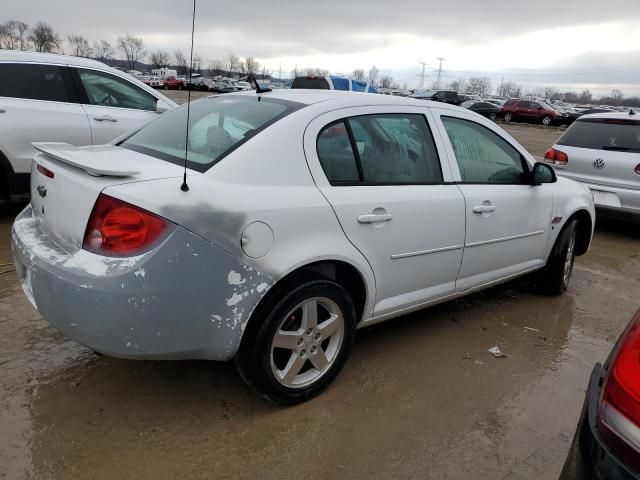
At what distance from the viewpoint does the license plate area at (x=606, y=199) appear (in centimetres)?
630

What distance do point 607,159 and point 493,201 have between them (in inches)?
147

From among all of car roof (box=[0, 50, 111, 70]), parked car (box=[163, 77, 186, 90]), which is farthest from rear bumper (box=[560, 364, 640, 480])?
parked car (box=[163, 77, 186, 90])

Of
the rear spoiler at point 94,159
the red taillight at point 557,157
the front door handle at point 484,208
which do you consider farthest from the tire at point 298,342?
the red taillight at point 557,157

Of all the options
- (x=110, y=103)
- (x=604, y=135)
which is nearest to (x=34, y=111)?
(x=110, y=103)

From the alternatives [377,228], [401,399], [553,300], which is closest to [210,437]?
[401,399]

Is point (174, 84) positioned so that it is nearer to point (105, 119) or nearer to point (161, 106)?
point (161, 106)

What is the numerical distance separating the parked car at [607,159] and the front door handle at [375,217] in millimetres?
4670

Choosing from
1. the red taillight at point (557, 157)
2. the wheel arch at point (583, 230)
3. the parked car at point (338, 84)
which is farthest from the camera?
the parked car at point (338, 84)

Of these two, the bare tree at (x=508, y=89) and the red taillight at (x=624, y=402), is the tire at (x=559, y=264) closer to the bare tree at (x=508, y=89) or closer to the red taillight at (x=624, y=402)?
the red taillight at (x=624, y=402)

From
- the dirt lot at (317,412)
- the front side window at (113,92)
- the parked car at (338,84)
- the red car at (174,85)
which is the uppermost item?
the red car at (174,85)

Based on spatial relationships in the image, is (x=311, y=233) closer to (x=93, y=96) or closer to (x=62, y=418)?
(x=62, y=418)

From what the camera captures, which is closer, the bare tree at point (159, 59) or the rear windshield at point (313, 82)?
the rear windshield at point (313, 82)

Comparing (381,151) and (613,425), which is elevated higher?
(381,151)

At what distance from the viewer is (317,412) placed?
8.84 feet
